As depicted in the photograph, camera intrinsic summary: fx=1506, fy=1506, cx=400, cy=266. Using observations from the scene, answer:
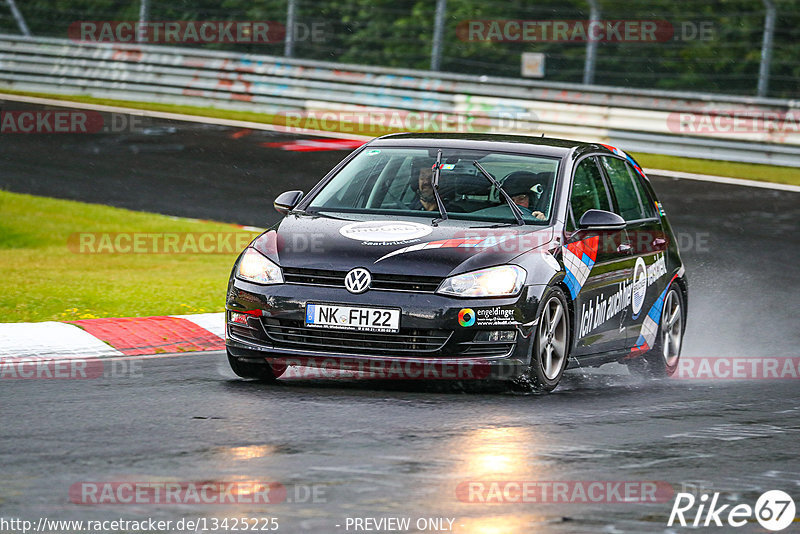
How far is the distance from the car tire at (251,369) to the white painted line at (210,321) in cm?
184

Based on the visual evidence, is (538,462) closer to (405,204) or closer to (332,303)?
(332,303)

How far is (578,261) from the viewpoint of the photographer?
357 inches

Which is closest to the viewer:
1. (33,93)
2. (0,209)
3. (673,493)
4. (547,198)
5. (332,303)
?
(673,493)

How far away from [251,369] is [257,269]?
0.63 meters

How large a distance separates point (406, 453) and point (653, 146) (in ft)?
55.1

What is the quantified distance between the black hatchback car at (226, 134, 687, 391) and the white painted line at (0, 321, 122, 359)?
1522 millimetres

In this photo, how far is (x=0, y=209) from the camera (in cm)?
1748

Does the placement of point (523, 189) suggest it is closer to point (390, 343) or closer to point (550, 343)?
point (550, 343)

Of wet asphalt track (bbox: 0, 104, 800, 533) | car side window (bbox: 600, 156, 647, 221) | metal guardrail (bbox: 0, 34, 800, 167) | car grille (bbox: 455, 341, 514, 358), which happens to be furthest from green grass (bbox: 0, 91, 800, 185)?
car grille (bbox: 455, 341, 514, 358)

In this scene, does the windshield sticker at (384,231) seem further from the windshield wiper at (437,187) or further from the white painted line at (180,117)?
the white painted line at (180,117)

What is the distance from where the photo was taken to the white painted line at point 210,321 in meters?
10.9

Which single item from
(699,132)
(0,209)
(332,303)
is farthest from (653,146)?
(332,303)

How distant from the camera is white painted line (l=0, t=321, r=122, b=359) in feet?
32.0

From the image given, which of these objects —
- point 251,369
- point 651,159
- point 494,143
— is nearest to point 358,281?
point 251,369
